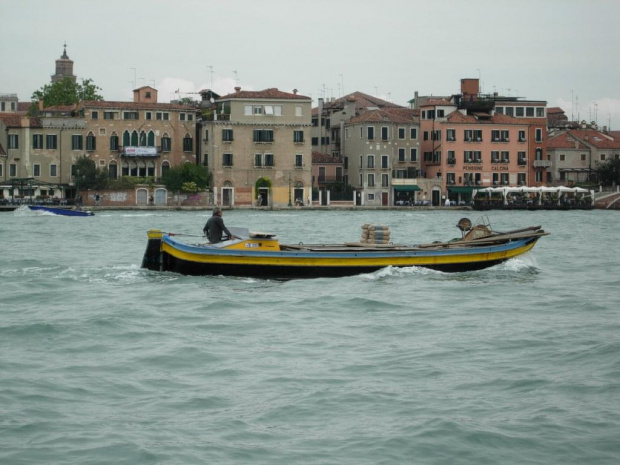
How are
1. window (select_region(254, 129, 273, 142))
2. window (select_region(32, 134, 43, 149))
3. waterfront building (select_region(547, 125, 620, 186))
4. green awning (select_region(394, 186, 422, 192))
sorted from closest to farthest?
window (select_region(32, 134, 43, 149))
window (select_region(254, 129, 273, 142))
green awning (select_region(394, 186, 422, 192))
waterfront building (select_region(547, 125, 620, 186))

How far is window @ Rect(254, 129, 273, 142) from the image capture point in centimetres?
6919

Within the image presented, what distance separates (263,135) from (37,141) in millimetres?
12940

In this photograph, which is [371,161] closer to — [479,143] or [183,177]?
[479,143]

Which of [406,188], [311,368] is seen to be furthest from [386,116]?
[311,368]

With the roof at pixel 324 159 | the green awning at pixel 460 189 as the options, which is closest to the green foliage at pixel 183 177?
the roof at pixel 324 159

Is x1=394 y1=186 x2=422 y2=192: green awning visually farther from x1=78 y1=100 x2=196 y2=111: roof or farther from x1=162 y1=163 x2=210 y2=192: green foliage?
x1=78 y1=100 x2=196 y2=111: roof

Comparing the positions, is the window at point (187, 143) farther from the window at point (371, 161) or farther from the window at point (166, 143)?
the window at point (371, 161)

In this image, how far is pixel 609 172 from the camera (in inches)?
2975

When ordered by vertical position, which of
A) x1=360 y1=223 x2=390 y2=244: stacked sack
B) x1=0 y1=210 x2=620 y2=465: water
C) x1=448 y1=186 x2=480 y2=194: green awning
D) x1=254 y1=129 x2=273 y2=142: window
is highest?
x1=254 y1=129 x2=273 y2=142: window

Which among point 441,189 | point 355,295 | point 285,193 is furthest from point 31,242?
point 441,189

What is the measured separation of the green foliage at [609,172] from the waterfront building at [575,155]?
→ 1.23 m

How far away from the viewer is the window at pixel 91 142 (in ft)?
221

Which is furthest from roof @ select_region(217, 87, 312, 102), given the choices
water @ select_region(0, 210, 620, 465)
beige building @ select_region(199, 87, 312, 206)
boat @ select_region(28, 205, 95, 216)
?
water @ select_region(0, 210, 620, 465)

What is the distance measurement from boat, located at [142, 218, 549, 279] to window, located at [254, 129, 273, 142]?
47.2 metres
